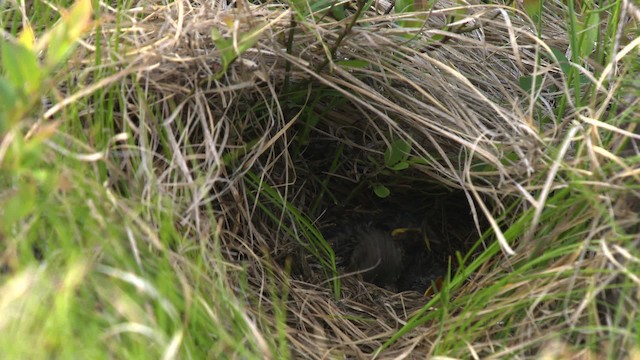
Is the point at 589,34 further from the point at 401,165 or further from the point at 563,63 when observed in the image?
the point at 401,165

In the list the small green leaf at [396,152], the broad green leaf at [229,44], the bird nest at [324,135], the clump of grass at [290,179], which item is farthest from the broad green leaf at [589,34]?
the broad green leaf at [229,44]

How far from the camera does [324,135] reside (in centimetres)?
254

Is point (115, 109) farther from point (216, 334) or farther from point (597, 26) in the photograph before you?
point (597, 26)

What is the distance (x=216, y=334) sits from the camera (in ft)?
5.05

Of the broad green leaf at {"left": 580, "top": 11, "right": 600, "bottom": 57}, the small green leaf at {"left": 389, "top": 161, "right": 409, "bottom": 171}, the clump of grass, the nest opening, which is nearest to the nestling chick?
the nest opening

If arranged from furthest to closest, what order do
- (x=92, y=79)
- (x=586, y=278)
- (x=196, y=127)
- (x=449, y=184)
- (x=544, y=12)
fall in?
(x=544, y=12) → (x=449, y=184) → (x=196, y=127) → (x=92, y=79) → (x=586, y=278)

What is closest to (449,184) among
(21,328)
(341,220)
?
(341,220)

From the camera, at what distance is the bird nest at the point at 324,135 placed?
1867 millimetres

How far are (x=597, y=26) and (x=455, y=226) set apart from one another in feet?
3.29

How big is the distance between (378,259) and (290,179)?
0.55 meters

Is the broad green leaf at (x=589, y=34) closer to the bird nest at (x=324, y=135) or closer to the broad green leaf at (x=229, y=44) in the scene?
the bird nest at (x=324, y=135)

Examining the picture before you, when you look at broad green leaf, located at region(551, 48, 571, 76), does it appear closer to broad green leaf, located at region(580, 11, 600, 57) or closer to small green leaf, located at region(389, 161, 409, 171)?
broad green leaf, located at region(580, 11, 600, 57)

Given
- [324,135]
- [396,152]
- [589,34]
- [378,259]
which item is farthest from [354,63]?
[378,259]

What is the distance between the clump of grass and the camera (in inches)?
56.7
